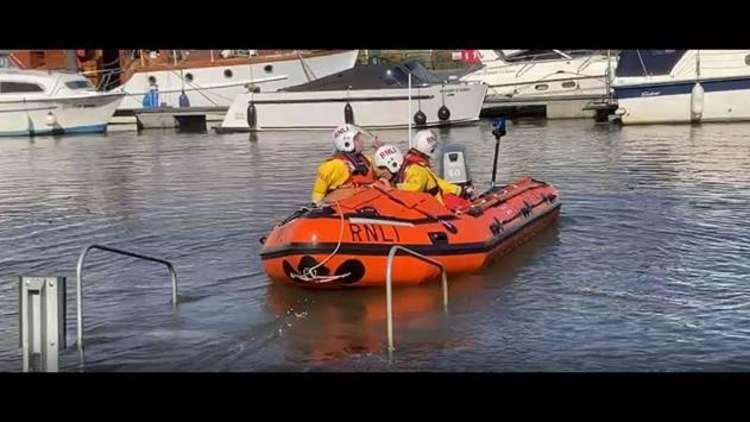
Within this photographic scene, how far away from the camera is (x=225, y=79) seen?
134 ft

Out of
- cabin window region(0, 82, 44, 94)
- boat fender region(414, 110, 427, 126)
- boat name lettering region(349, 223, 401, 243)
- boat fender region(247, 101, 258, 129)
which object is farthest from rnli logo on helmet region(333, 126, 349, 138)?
cabin window region(0, 82, 44, 94)

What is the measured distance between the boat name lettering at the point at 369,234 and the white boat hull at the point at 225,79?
29181 mm

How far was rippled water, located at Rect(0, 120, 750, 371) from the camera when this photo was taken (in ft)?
28.6

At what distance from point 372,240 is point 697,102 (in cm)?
2368

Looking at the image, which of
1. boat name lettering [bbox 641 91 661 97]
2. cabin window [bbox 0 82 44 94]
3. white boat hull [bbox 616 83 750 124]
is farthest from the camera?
cabin window [bbox 0 82 44 94]

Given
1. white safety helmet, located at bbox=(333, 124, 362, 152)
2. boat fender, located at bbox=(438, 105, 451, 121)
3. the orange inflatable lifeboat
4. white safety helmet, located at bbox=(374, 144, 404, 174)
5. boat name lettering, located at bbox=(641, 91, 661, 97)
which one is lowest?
the orange inflatable lifeboat

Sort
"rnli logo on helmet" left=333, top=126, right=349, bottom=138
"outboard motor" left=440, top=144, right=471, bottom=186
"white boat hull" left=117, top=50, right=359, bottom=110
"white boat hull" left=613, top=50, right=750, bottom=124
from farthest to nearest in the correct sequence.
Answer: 1. "white boat hull" left=117, top=50, right=359, bottom=110
2. "white boat hull" left=613, top=50, right=750, bottom=124
3. "outboard motor" left=440, top=144, right=471, bottom=186
4. "rnli logo on helmet" left=333, top=126, right=349, bottom=138

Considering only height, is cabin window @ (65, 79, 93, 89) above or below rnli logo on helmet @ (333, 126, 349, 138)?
above

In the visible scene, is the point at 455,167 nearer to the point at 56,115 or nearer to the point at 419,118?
the point at 419,118

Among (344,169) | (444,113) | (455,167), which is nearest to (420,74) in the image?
(444,113)

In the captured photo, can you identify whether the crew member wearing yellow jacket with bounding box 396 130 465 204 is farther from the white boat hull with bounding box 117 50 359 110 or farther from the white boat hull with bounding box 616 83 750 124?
the white boat hull with bounding box 117 50 359 110

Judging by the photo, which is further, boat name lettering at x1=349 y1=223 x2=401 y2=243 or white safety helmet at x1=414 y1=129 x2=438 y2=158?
white safety helmet at x1=414 y1=129 x2=438 y2=158

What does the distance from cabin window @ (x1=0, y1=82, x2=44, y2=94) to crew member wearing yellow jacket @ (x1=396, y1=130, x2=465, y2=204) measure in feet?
94.7

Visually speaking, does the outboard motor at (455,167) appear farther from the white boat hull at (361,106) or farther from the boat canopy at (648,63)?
the white boat hull at (361,106)
